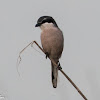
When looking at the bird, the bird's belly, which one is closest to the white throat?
the bird

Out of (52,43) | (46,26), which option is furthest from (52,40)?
(46,26)

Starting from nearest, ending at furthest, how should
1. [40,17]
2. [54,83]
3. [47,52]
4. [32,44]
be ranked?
[32,44]
[54,83]
[47,52]
[40,17]

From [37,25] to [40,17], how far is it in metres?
0.13

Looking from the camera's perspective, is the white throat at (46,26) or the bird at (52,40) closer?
the bird at (52,40)

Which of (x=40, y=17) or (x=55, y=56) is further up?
(x=40, y=17)

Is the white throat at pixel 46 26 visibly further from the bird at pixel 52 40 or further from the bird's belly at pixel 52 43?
the bird's belly at pixel 52 43

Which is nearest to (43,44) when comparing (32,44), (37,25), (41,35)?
(41,35)

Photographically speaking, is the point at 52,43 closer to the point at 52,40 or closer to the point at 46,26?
the point at 52,40

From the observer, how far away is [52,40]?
319 cm

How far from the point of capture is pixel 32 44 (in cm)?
207

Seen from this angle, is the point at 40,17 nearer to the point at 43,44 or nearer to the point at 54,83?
the point at 43,44

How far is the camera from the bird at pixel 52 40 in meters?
3.22

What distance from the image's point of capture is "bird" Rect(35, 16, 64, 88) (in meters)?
3.22

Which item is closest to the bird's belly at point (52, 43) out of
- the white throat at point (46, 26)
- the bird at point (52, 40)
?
the bird at point (52, 40)
